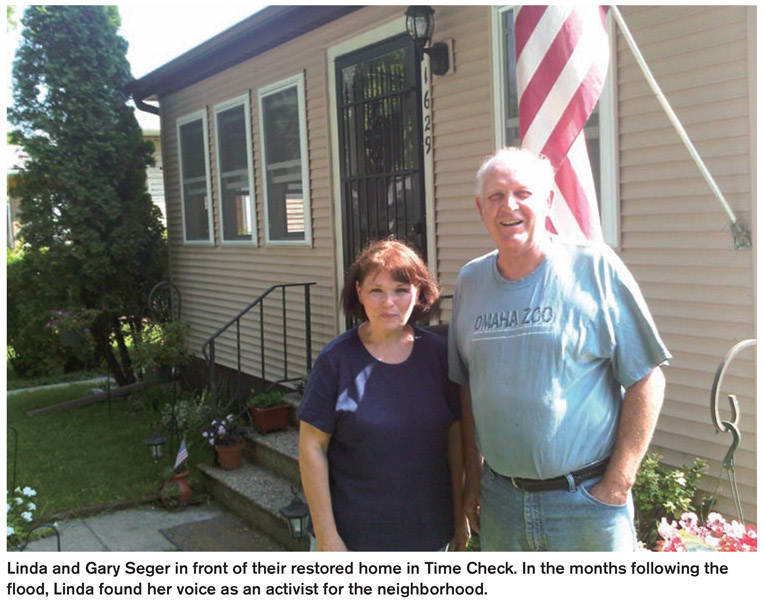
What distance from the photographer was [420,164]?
17.6ft

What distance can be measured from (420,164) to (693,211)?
7.32 ft

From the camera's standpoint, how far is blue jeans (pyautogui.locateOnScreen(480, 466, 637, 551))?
2049mm

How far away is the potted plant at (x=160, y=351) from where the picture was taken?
318 inches

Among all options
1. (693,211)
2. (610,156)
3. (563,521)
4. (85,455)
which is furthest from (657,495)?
(85,455)

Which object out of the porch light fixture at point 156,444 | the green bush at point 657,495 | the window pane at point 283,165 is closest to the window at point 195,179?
the window pane at point 283,165

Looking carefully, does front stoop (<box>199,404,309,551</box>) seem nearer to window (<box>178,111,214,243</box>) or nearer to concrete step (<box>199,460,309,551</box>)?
concrete step (<box>199,460,309,551</box>)

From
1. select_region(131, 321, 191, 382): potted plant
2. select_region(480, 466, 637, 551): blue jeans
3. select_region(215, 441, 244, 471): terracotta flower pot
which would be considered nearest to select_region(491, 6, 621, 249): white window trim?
select_region(480, 466, 637, 551): blue jeans

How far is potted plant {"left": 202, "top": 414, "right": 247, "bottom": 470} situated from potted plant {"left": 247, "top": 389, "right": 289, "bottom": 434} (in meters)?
0.16

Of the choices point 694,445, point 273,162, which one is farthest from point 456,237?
point 273,162

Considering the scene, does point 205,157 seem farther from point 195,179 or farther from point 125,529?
point 125,529

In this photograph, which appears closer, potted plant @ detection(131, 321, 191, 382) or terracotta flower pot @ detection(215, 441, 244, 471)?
terracotta flower pot @ detection(215, 441, 244, 471)

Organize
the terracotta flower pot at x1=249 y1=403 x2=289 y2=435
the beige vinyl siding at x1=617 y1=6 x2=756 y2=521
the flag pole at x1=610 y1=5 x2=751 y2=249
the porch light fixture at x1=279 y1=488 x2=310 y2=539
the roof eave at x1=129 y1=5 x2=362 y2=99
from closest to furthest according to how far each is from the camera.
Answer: the flag pole at x1=610 y1=5 x2=751 y2=249 → the beige vinyl siding at x1=617 y1=6 x2=756 y2=521 → the porch light fixture at x1=279 y1=488 x2=310 y2=539 → the terracotta flower pot at x1=249 y1=403 x2=289 y2=435 → the roof eave at x1=129 y1=5 x2=362 y2=99

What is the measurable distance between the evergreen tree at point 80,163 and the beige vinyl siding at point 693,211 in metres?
6.39
